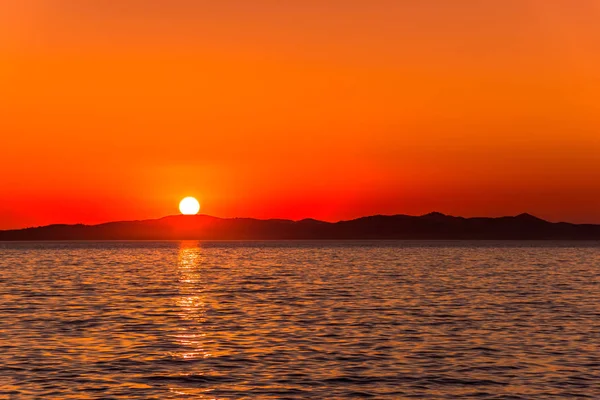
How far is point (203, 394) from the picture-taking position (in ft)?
102

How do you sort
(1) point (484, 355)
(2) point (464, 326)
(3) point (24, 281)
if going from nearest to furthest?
(1) point (484, 355)
(2) point (464, 326)
(3) point (24, 281)

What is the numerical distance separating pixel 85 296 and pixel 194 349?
34.7 m

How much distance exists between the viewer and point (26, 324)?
51.2m

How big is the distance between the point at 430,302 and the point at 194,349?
1173 inches

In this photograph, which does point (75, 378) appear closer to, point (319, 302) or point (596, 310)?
point (319, 302)

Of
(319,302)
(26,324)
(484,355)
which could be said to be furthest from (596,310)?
(26,324)

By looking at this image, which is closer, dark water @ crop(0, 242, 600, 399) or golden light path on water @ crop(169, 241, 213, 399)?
dark water @ crop(0, 242, 600, 399)

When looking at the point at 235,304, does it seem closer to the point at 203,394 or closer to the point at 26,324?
the point at 26,324

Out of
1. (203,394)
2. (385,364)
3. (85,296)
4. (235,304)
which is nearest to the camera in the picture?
(203,394)

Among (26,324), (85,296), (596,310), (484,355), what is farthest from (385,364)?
(85,296)

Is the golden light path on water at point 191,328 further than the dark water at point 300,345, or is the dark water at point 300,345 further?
the golden light path on water at point 191,328

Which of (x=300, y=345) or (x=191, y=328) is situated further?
(x=191, y=328)

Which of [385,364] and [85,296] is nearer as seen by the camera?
[385,364]

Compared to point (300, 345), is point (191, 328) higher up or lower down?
higher up
